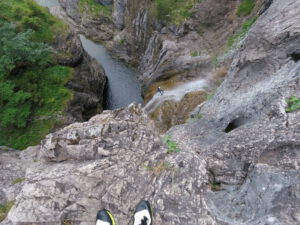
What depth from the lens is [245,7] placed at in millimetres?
22688

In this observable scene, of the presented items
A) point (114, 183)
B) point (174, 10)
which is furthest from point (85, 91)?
point (114, 183)

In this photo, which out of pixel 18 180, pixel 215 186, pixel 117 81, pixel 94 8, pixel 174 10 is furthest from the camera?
pixel 94 8

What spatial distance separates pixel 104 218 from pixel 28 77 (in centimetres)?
1699

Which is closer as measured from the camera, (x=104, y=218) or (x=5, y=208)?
(x=104, y=218)

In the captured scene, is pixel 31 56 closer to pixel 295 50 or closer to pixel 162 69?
pixel 162 69

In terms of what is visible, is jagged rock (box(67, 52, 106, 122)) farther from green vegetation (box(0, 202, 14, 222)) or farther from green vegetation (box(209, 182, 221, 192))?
green vegetation (box(209, 182, 221, 192))

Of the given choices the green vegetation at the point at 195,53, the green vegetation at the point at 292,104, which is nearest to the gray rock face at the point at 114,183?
the green vegetation at the point at 292,104

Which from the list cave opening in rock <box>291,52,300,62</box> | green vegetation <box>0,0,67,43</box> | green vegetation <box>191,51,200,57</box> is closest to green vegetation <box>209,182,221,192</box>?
cave opening in rock <box>291,52,300,62</box>

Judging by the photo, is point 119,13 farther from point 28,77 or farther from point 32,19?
point 28,77

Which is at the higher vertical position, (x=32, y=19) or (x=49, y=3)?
(x=49, y=3)

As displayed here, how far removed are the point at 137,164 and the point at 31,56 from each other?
15.0 metres

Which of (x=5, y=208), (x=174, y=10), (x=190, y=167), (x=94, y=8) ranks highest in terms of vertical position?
(x=94, y=8)

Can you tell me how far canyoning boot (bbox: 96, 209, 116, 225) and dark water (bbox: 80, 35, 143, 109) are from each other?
75.7 feet

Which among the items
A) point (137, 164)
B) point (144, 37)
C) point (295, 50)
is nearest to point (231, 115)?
point (295, 50)
